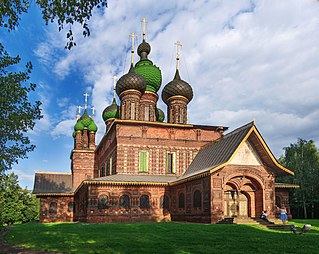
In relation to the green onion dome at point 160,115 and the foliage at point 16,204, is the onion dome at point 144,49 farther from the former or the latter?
the foliage at point 16,204

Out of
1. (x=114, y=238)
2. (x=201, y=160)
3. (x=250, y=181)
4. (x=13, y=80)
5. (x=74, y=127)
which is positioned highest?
(x=74, y=127)

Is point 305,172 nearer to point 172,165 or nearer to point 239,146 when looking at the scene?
point 172,165

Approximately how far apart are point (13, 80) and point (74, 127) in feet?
103

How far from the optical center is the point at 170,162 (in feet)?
95.0

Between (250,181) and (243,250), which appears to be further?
(250,181)

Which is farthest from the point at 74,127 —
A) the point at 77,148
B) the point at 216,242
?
the point at 216,242

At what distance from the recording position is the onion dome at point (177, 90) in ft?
107

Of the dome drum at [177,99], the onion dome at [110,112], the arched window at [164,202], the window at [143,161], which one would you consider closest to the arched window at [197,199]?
the arched window at [164,202]

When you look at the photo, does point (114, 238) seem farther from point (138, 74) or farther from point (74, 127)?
point (74, 127)

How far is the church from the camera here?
2145cm

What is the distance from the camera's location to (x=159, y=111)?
40656 mm

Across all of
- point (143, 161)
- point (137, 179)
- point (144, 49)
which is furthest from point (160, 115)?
point (137, 179)

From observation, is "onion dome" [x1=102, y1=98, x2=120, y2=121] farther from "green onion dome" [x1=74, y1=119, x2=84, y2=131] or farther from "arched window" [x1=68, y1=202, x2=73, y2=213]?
"arched window" [x1=68, y1=202, x2=73, y2=213]

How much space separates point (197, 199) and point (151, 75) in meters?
15.6
